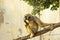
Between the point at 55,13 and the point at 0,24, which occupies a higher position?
the point at 55,13

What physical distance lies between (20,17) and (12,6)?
136mm

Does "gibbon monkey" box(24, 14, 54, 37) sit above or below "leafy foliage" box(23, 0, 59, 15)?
below

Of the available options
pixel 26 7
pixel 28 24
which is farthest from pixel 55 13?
pixel 28 24

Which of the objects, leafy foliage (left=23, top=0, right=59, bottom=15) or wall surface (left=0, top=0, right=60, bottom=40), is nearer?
leafy foliage (left=23, top=0, right=59, bottom=15)

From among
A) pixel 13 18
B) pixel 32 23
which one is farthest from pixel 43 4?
pixel 13 18

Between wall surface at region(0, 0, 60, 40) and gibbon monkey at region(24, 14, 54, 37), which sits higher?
gibbon monkey at region(24, 14, 54, 37)

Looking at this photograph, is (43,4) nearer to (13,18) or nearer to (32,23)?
(32,23)

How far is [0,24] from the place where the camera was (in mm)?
2232

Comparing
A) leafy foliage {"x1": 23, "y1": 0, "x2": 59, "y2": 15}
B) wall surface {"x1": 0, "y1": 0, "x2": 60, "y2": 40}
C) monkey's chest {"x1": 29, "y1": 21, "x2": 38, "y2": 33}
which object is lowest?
wall surface {"x1": 0, "y1": 0, "x2": 60, "y2": 40}

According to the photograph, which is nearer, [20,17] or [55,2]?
[55,2]

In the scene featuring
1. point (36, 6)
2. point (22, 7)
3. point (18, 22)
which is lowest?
point (18, 22)

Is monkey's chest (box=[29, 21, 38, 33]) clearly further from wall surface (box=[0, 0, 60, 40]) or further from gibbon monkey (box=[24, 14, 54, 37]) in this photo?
wall surface (box=[0, 0, 60, 40])

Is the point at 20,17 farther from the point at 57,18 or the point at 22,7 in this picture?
the point at 57,18

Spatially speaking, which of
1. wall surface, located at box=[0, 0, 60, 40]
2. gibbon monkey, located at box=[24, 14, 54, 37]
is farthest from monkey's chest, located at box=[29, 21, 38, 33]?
wall surface, located at box=[0, 0, 60, 40]
